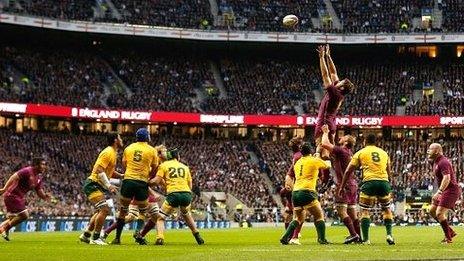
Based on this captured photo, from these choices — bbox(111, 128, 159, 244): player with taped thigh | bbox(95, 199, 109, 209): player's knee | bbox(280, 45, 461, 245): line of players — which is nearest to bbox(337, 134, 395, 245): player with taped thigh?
bbox(280, 45, 461, 245): line of players

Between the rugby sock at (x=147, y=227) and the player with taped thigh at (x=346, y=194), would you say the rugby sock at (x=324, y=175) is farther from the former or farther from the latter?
the rugby sock at (x=147, y=227)

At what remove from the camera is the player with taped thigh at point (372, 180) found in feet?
64.8

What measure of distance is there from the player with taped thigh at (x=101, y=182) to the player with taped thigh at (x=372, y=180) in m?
5.73

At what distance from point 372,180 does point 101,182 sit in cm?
673

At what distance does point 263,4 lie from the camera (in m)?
83.1

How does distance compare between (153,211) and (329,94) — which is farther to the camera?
(153,211)

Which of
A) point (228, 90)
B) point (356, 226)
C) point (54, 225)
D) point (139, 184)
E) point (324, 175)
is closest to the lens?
point (139, 184)

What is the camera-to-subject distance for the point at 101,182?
21.0 metres

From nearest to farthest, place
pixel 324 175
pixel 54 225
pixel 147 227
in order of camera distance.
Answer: pixel 324 175, pixel 147 227, pixel 54 225

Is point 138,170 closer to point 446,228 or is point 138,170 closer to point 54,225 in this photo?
point 446,228

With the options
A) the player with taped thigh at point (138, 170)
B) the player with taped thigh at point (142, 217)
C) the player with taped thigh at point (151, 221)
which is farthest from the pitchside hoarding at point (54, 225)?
the player with taped thigh at point (138, 170)

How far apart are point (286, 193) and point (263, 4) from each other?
60.2 metres

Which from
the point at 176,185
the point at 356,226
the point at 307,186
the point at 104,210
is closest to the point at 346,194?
the point at 356,226

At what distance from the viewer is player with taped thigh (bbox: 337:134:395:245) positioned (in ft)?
64.8
